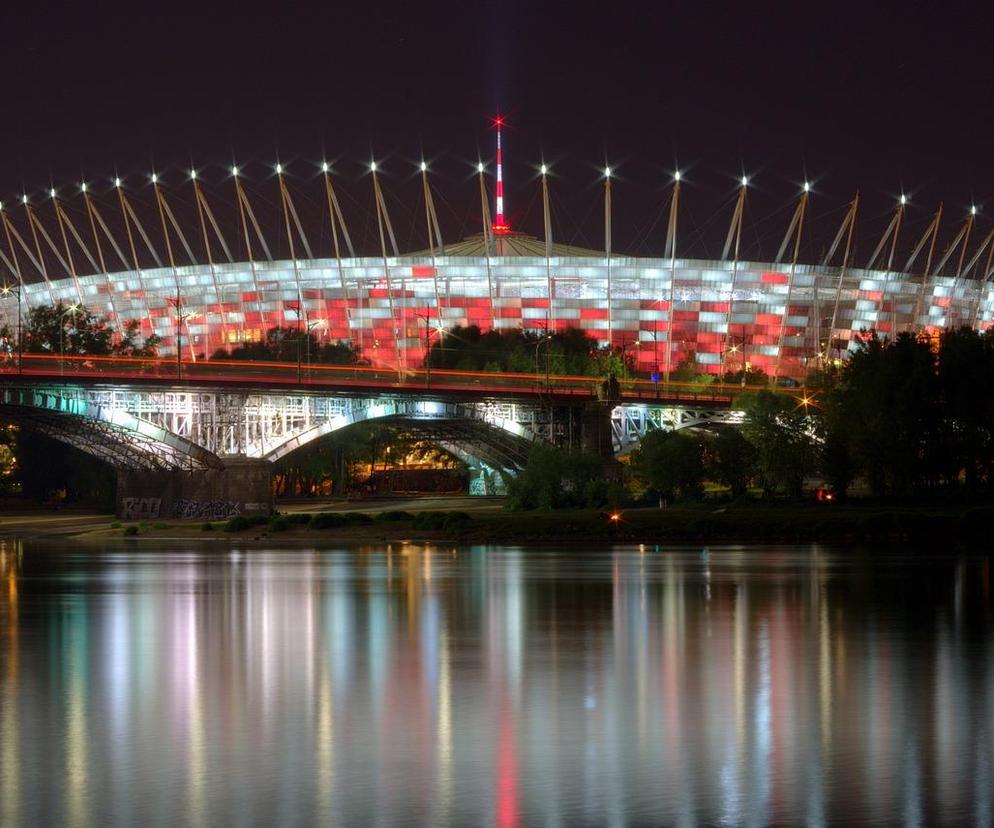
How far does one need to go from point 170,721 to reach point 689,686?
957 cm

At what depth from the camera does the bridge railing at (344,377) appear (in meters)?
122

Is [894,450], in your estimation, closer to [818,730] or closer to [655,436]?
[655,436]

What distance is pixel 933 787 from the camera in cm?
2116

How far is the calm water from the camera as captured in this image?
67.5ft

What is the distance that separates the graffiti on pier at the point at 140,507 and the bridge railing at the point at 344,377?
32.3 ft

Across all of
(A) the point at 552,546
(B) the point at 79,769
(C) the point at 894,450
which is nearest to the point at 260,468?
(A) the point at 552,546

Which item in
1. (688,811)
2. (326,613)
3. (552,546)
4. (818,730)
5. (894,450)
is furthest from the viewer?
(894,450)

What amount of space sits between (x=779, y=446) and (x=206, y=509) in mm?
43786

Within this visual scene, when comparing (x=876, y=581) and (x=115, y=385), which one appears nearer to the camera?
(x=876, y=581)

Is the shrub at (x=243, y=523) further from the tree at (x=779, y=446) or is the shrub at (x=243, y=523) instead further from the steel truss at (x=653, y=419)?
the steel truss at (x=653, y=419)

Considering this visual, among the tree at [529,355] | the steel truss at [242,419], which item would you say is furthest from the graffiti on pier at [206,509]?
the tree at [529,355]

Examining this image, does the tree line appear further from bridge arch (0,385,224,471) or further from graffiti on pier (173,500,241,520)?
bridge arch (0,385,224,471)

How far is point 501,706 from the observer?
28125mm

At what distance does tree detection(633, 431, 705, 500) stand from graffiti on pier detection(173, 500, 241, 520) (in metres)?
31.4
